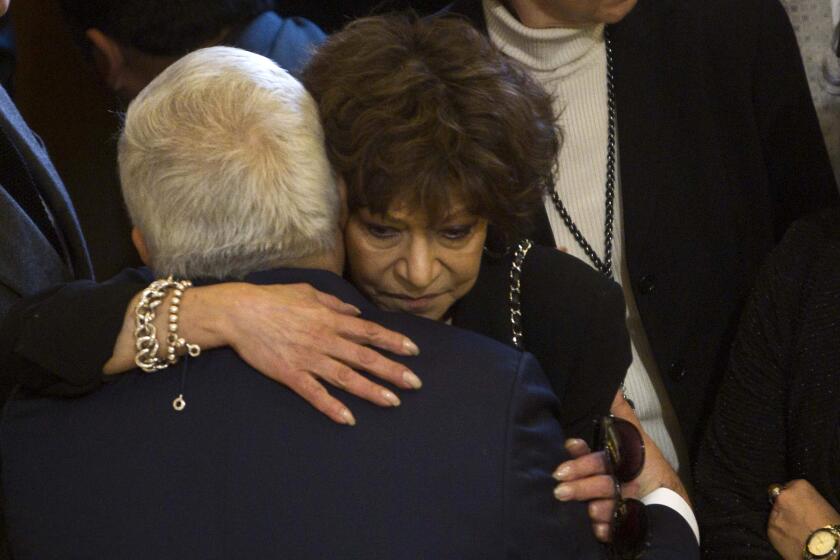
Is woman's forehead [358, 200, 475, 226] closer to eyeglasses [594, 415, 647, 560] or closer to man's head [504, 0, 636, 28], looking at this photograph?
eyeglasses [594, 415, 647, 560]

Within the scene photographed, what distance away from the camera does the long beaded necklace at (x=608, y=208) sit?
2084 millimetres

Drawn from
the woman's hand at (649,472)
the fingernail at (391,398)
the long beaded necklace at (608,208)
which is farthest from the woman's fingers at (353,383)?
the long beaded necklace at (608,208)

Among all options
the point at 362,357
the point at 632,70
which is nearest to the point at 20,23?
the point at 632,70

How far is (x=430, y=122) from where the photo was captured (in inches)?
59.1

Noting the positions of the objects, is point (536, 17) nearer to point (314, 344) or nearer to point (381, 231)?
point (381, 231)

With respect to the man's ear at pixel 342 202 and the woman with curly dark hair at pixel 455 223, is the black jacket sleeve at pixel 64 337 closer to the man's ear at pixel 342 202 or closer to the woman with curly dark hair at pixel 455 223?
the woman with curly dark hair at pixel 455 223

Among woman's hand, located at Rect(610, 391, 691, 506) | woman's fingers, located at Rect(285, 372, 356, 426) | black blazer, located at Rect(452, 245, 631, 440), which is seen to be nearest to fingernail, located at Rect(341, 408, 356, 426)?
woman's fingers, located at Rect(285, 372, 356, 426)

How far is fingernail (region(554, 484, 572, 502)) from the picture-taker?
4.48ft

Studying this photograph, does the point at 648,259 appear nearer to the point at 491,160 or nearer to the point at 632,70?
the point at 632,70

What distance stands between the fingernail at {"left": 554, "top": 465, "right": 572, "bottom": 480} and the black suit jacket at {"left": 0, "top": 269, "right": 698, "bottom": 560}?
1.3 inches

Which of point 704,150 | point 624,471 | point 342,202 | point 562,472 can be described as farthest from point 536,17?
point 562,472

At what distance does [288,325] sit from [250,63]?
1.08 ft

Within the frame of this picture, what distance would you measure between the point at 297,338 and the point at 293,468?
168mm

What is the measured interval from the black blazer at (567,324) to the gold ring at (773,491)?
40cm
